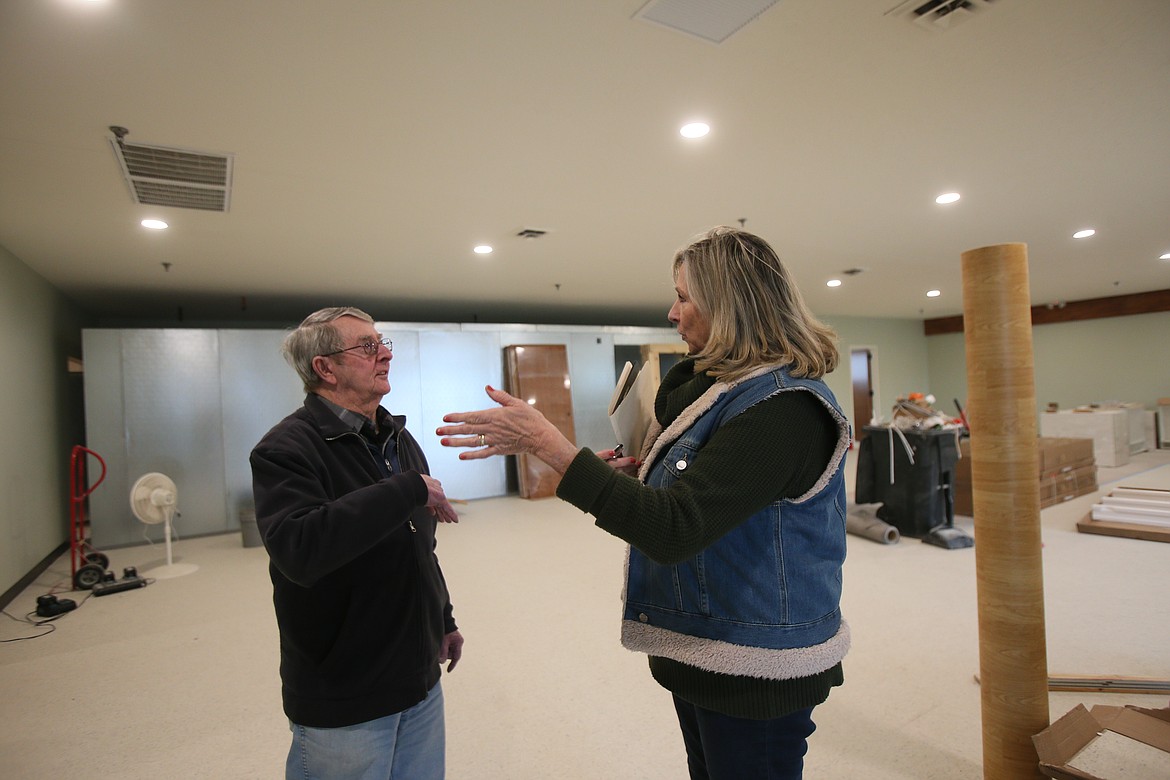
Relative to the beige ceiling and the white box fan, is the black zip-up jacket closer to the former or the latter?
the beige ceiling

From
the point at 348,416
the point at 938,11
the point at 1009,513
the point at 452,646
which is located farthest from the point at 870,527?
the point at 348,416

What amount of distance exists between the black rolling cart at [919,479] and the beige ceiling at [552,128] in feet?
6.48

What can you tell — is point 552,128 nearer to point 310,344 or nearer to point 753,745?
point 310,344

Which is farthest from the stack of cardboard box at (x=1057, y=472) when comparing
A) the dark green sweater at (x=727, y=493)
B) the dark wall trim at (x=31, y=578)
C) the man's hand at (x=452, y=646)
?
the dark wall trim at (x=31, y=578)

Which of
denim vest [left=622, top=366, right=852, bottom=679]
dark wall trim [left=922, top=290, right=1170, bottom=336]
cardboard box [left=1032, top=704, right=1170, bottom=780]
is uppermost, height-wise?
dark wall trim [left=922, top=290, right=1170, bottom=336]

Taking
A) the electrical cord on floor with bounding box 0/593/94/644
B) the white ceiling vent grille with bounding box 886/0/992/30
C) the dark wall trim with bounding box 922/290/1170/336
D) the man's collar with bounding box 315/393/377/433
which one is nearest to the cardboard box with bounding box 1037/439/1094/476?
the white ceiling vent grille with bounding box 886/0/992/30

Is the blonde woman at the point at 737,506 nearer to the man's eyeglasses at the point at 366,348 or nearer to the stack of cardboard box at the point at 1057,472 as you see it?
the man's eyeglasses at the point at 366,348

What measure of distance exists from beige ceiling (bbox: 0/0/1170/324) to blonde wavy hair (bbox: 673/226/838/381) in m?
1.61

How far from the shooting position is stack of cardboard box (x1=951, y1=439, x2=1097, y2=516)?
6.10 m

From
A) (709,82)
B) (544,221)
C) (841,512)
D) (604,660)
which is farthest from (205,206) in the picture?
(841,512)

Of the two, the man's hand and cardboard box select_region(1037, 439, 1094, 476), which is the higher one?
the man's hand

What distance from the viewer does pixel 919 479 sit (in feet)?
17.3

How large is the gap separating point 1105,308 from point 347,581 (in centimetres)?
1573

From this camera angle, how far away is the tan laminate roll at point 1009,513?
2.01m
